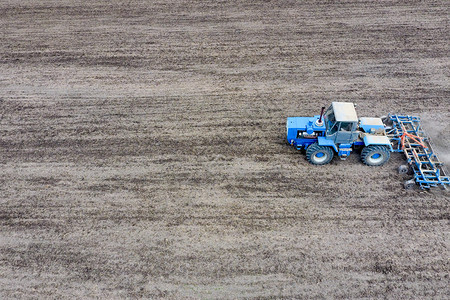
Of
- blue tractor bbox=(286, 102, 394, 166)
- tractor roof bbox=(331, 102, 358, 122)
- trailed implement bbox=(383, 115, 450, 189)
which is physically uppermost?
tractor roof bbox=(331, 102, 358, 122)

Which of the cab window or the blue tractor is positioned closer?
the cab window

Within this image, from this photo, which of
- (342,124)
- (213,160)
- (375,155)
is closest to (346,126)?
(342,124)

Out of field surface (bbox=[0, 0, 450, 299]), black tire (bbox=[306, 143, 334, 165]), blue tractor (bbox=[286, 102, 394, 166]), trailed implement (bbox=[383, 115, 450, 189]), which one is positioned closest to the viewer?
field surface (bbox=[0, 0, 450, 299])

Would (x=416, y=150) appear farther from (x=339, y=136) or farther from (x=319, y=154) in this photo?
(x=319, y=154)

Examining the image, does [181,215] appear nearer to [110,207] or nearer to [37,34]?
[110,207]

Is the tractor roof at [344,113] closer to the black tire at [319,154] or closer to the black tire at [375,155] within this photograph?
the black tire at [319,154]

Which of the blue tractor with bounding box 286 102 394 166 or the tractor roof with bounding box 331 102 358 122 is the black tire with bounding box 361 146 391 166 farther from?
the tractor roof with bounding box 331 102 358 122

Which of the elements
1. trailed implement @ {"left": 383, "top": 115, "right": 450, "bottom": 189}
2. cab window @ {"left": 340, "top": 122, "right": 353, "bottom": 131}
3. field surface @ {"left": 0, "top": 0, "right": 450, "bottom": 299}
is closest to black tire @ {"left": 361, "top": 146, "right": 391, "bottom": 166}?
field surface @ {"left": 0, "top": 0, "right": 450, "bottom": 299}
